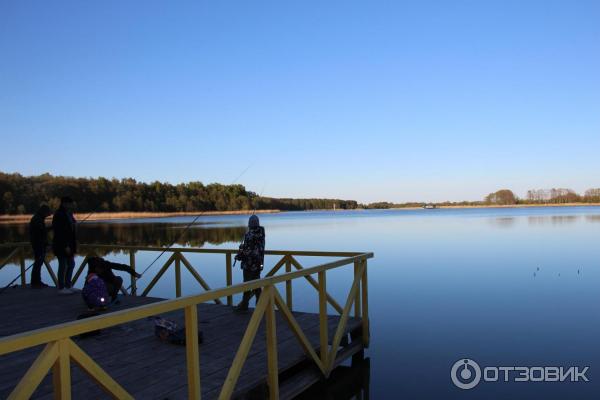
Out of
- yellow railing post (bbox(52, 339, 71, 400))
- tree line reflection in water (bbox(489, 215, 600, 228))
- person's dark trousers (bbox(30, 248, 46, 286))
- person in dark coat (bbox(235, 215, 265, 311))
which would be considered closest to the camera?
yellow railing post (bbox(52, 339, 71, 400))

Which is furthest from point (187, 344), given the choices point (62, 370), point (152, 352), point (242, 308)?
point (242, 308)

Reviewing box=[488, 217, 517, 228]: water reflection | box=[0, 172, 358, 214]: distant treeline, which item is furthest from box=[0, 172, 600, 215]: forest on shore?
box=[488, 217, 517, 228]: water reflection

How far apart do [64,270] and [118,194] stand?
8057cm

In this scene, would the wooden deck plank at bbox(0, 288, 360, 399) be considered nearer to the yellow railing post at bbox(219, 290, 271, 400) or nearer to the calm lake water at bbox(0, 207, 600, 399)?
the yellow railing post at bbox(219, 290, 271, 400)

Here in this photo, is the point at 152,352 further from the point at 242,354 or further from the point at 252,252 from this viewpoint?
the point at 252,252

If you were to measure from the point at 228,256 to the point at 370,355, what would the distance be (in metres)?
2.96

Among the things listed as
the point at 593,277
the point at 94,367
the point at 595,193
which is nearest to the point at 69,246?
the point at 94,367

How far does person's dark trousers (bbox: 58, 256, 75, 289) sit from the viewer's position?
8.34m

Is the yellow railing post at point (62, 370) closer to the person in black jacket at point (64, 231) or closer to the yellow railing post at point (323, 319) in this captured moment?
the yellow railing post at point (323, 319)

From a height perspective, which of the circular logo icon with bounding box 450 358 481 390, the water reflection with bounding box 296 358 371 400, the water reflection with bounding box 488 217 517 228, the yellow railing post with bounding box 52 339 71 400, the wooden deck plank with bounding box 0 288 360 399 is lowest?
the circular logo icon with bounding box 450 358 481 390

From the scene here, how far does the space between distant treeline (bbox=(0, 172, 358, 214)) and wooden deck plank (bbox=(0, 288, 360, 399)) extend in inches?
2272

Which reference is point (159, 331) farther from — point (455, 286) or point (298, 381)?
point (455, 286)

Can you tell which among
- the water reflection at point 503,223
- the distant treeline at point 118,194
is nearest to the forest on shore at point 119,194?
the distant treeline at point 118,194

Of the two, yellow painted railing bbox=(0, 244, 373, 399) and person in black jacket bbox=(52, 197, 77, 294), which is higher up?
person in black jacket bbox=(52, 197, 77, 294)
